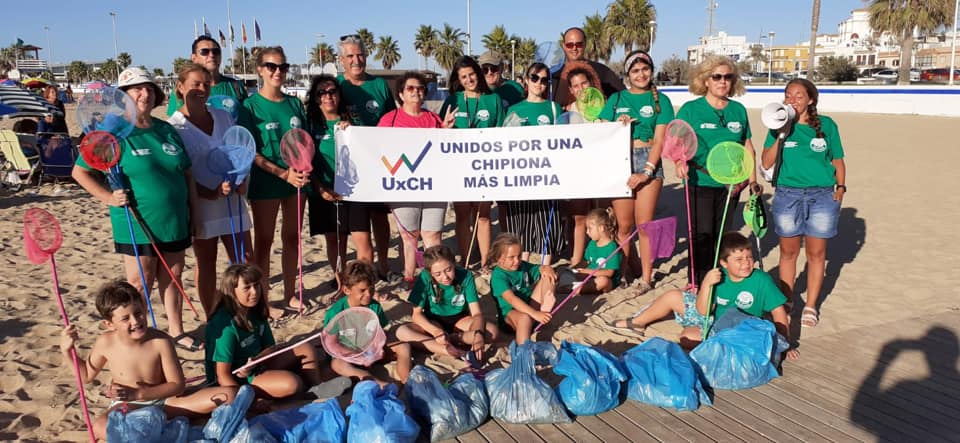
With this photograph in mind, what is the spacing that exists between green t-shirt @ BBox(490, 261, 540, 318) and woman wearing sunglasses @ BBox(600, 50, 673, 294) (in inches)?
49.1

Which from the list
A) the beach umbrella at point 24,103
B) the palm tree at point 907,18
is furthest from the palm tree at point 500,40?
the beach umbrella at point 24,103

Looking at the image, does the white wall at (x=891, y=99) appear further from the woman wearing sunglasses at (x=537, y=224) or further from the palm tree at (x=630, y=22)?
the palm tree at (x=630, y=22)

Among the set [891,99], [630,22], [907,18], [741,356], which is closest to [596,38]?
[630,22]

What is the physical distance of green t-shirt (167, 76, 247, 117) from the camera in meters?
4.95

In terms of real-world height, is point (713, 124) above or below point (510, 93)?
below

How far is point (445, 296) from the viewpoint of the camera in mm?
4527

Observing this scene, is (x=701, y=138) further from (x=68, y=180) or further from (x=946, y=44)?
(x=946, y=44)

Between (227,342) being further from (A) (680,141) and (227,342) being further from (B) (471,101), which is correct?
(A) (680,141)

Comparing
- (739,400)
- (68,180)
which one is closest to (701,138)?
(739,400)

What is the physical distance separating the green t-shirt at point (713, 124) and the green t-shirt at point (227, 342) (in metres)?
3.52

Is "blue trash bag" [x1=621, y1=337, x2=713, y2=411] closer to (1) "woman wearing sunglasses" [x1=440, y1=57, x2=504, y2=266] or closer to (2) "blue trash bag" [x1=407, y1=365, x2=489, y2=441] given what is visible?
(2) "blue trash bag" [x1=407, y1=365, x2=489, y2=441]

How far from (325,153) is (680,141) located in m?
2.86

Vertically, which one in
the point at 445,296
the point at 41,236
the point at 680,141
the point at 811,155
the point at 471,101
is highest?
the point at 471,101

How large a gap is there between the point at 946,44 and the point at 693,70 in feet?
312
